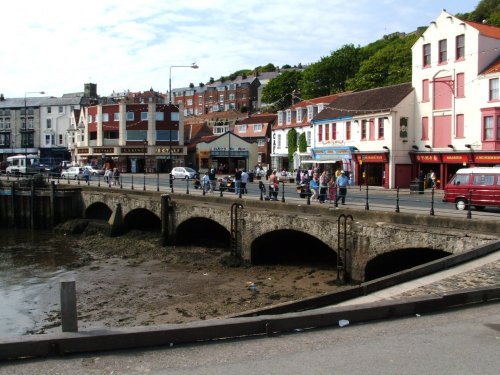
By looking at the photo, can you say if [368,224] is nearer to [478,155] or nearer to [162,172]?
[478,155]

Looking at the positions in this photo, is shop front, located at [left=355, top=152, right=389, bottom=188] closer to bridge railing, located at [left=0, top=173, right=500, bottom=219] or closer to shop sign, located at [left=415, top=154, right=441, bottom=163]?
shop sign, located at [left=415, top=154, right=441, bottom=163]

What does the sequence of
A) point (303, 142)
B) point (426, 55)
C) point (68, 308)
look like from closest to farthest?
point (68, 308)
point (426, 55)
point (303, 142)

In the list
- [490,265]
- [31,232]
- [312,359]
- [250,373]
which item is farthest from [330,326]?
[31,232]

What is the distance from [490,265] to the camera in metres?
12.0

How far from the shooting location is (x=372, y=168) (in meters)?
46.5

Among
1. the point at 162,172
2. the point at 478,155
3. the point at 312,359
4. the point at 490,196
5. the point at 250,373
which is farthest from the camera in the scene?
the point at 162,172

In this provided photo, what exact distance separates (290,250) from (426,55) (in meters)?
24.7

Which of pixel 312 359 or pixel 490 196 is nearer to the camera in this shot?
pixel 312 359

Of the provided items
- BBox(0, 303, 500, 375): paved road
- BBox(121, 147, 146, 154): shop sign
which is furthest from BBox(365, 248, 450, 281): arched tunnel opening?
BBox(121, 147, 146, 154): shop sign

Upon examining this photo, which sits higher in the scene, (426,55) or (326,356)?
(426,55)

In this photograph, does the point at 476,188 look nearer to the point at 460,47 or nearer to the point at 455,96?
the point at 455,96

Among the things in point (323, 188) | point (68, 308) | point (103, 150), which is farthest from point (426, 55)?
point (103, 150)

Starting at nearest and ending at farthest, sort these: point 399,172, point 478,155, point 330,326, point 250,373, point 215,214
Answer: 1. point 250,373
2. point 330,326
3. point 215,214
4. point 478,155
5. point 399,172

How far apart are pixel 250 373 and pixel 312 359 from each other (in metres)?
0.92
